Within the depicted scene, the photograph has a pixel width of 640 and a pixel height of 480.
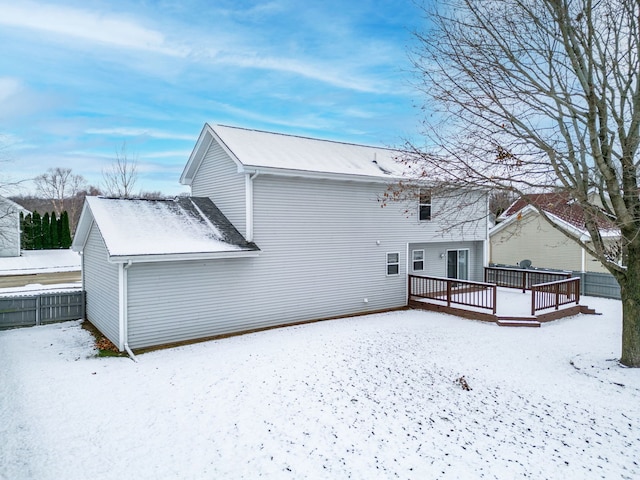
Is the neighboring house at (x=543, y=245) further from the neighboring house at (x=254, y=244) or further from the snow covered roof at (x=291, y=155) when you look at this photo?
the snow covered roof at (x=291, y=155)

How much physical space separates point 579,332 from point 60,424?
42.4 ft

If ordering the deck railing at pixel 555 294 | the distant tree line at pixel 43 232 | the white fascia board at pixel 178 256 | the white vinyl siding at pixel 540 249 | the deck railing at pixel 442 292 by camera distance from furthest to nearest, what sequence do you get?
the distant tree line at pixel 43 232
the white vinyl siding at pixel 540 249
the deck railing at pixel 442 292
the deck railing at pixel 555 294
the white fascia board at pixel 178 256

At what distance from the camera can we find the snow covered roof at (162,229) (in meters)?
9.91

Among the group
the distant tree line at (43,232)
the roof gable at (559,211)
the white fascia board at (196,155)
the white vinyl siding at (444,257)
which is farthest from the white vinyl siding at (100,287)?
the distant tree line at (43,232)

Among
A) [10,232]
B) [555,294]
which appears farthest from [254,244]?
[10,232]

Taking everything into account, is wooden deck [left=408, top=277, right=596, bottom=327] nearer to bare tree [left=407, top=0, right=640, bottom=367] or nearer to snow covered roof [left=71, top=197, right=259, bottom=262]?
bare tree [left=407, top=0, right=640, bottom=367]

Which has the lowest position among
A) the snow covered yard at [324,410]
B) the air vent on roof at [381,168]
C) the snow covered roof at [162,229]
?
the snow covered yard at [324,410]

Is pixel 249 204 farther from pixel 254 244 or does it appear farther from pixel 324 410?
pixel 324 410

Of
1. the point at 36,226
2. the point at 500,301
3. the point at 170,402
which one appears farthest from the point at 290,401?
the point at 36,226

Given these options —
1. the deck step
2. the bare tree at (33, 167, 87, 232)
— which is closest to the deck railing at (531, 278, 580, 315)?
the deck step

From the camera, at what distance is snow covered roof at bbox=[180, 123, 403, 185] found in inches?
480

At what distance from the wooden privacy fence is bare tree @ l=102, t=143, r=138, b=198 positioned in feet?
58.1

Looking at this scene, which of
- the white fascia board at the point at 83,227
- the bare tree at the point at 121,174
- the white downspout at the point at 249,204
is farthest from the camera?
the bare tree at the point at 121,174

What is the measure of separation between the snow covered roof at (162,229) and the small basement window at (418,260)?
25.2ft
